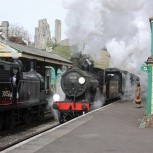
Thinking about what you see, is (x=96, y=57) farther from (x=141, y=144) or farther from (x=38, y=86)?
(x=141, y=144)

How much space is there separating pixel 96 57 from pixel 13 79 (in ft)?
27.8

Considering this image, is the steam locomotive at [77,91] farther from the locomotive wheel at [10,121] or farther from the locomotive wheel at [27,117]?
the locomotive wheel at [10,121]

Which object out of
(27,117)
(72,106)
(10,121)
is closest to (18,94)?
(10,121)

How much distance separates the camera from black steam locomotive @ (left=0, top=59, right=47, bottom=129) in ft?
43.6

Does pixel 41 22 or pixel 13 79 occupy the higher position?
pixel 41 22

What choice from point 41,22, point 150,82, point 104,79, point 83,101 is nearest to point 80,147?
point 150,82

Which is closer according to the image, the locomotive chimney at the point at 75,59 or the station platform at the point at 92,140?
the station platform at the point at 92,140

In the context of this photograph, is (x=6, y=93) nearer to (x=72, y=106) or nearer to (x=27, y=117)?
(x=27, y=117)

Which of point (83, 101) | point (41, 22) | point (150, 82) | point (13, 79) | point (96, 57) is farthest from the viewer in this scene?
point (41, 22)

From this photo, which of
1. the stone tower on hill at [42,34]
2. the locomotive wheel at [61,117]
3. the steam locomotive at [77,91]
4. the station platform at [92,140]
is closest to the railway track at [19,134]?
the locomotive wheel at [61,117]

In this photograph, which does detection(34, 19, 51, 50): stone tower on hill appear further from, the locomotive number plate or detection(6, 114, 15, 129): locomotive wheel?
the locomotive number plate

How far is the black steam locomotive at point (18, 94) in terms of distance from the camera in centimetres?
1329

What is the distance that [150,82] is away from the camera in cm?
1477

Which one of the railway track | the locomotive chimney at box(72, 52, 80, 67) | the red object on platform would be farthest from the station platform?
the locomotive chimney at box(72, 52, 80, 67)
